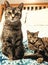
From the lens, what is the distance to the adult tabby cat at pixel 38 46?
50.2 inches

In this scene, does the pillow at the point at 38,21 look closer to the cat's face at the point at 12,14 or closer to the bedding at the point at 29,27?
the bedding at the point at 29,27

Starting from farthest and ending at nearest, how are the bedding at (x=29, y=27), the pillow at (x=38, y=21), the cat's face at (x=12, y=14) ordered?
the pillow at (x=38, y=21) → the cat's face at (x=12, y=14) → the bedding at (x=29, y=27)

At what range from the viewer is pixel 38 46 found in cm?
129

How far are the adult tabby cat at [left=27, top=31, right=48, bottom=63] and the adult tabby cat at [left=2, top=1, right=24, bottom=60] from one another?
3.3 inches

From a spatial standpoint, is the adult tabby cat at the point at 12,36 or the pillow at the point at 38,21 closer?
the adult tabby cat at the point at 12,36

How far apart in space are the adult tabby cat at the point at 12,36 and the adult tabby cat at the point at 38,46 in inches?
3.3

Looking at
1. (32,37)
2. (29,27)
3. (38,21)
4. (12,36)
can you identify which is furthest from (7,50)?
(38,21)

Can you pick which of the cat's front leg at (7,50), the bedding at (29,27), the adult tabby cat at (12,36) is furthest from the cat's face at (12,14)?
the cat's front leg at (7,50)

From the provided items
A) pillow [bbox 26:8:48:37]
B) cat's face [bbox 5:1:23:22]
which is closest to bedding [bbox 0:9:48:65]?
pillow [bbox 26:8:48:37]

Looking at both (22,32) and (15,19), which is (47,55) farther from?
(15,19)

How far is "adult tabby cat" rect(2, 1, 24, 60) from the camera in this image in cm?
129

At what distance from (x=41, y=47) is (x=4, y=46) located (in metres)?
0.31

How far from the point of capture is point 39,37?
135 cm

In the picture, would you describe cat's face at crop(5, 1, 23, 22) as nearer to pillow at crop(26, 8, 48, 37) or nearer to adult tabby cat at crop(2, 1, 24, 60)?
adult tabby cat at crop(2, 1, 24, 60)
